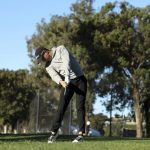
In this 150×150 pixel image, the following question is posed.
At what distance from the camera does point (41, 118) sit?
34.0 meters

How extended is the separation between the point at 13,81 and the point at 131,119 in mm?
22839

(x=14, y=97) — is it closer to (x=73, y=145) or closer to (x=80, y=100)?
(x=80, y=100)

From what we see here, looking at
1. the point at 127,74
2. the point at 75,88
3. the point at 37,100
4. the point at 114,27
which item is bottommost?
the point at 75,88

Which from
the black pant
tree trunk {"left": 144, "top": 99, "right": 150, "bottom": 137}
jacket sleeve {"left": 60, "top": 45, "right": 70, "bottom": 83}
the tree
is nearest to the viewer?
jacket sleeve {"left": 60, "top": 45, "right": 70, "bottom": 83}

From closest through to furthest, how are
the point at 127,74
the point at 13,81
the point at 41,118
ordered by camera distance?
the point at 41,118 < the point at 127,74 < the point at 13,81

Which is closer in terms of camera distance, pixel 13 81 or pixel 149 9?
pixel 149 9

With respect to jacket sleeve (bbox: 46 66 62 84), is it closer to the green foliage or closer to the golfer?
the golfer

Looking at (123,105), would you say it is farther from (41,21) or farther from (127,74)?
(41,21)

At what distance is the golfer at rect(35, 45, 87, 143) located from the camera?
1021cm

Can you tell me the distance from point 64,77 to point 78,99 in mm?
559

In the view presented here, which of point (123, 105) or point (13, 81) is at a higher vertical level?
point (13, 81)

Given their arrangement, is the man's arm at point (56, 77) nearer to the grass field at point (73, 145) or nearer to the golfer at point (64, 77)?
the golfer at point (64, 77)

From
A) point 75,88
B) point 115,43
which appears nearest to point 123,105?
point 115,43

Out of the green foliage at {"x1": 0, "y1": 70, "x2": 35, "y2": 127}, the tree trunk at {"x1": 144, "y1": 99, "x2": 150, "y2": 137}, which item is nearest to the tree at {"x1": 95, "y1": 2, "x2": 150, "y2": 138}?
the tree trunk at {"x1": 144, "y1": 99, "x2": 150, "y2": 137}
